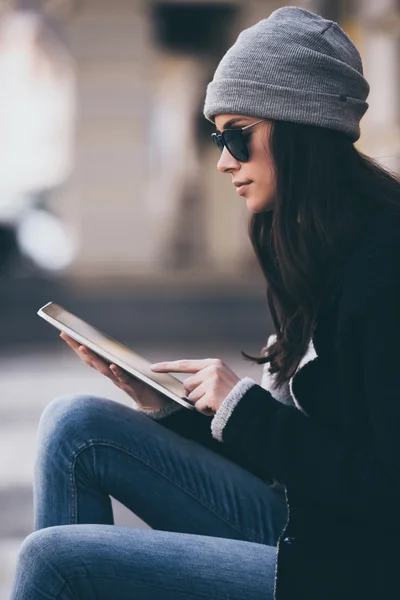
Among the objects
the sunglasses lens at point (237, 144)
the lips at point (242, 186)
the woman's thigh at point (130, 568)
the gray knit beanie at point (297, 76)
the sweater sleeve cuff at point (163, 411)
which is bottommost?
the woman's thigh at point (130, 568)

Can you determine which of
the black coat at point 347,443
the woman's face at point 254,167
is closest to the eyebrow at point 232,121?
the woman's face at point 254,167

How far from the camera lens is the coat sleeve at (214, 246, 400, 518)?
A: 160 cm

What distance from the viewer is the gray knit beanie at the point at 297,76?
73.0 inches

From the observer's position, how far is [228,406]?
1.74m

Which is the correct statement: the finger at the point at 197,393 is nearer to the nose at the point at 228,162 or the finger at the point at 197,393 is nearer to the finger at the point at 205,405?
the finger at the point at 205,405

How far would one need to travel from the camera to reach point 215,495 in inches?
84.2

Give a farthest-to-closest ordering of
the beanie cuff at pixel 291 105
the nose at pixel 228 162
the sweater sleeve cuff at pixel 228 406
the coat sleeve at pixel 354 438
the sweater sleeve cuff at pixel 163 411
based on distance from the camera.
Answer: the sweater sleeve cuff at pixel 163 411
the nose at pixel 228 162
the beanie cuff at pixel 291 105
the sweater sleeve cuff at pixel 228 406
the coat sleeve at pixel 354 438

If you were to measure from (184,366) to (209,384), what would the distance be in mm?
136

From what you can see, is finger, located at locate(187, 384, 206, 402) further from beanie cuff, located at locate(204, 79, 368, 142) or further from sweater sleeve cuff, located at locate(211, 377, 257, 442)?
beanie cuff, located at locate(204, 79, 368, 142)

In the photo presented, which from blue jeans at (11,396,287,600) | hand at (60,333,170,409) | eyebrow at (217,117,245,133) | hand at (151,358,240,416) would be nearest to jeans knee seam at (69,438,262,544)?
blue jeans at (11,396,287,600)

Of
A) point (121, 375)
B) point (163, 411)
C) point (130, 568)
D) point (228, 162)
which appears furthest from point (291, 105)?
point (130, 568)

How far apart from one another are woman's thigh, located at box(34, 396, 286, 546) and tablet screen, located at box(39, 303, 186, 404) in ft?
0.46

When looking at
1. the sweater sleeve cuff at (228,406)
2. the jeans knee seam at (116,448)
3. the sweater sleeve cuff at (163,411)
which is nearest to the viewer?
the sweater sleeve cuff at (228,406)

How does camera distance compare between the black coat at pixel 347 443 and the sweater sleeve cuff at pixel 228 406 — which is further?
the sweater sleeve cuff at pixel 228 406
